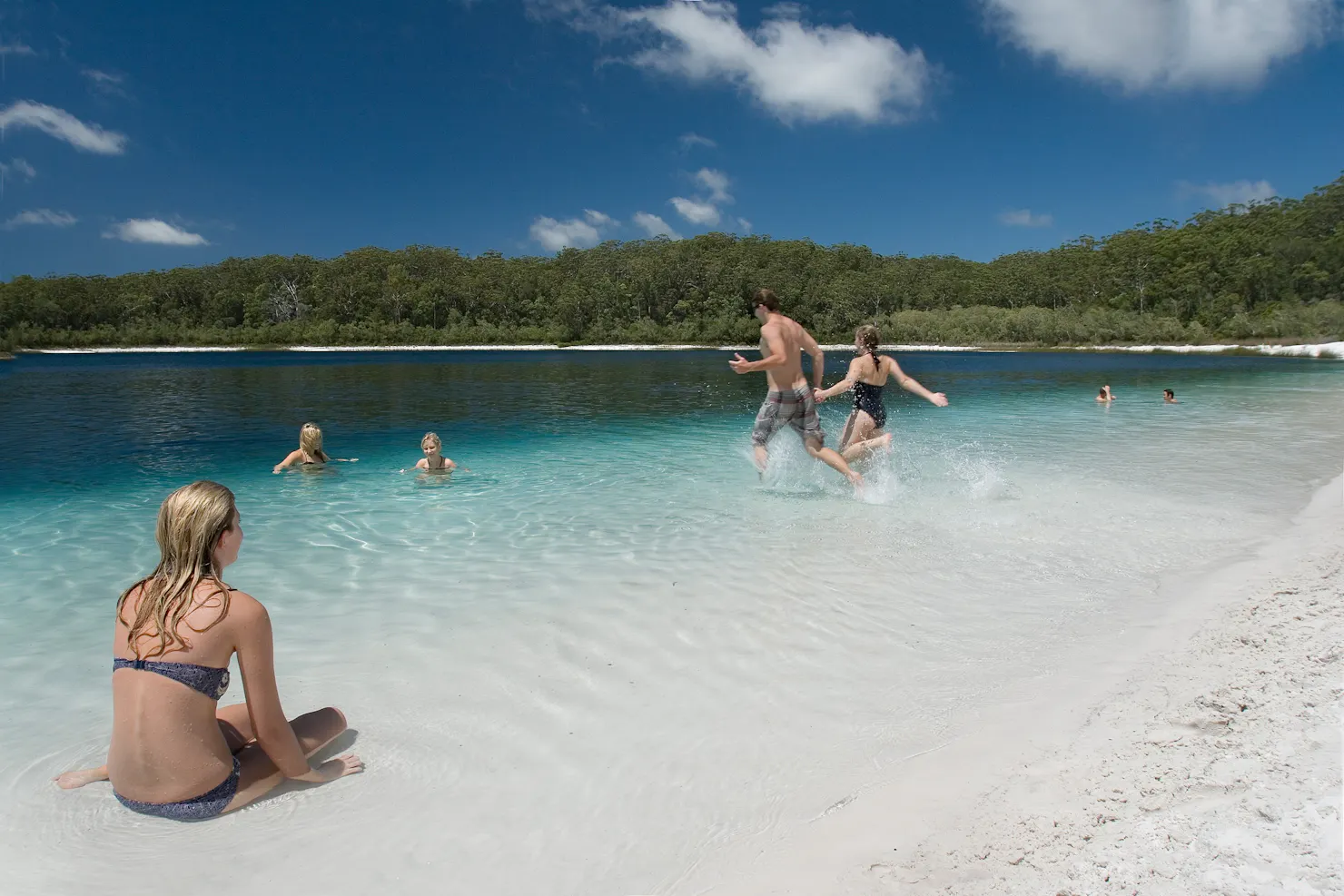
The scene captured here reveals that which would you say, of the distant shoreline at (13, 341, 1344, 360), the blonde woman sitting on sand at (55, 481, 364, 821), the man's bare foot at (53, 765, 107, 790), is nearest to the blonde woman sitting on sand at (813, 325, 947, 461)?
the blonde woman sitting on sand at (55, 481, 364, 821)

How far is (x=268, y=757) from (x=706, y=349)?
9899cm

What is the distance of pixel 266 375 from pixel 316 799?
45395 mm

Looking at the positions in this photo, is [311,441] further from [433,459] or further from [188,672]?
[188,672]

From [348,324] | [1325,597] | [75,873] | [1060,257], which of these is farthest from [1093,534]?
[1060,257]

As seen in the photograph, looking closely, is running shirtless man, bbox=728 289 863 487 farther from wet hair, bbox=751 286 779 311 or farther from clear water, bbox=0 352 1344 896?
clear water, bbox=0 352 1344 896

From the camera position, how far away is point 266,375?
142 ft

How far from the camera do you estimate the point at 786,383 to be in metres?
8.87

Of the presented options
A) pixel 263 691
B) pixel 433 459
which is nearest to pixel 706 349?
pixel 433 459

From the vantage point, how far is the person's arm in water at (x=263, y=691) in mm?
2998

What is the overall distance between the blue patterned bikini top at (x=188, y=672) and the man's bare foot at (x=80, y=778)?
80 centimetres

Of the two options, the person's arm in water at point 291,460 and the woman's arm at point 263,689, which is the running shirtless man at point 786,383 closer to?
the woman's arm at point 263,689

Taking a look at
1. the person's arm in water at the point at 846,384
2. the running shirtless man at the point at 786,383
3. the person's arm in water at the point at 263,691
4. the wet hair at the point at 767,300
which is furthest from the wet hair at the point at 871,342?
the person's arm in water at the point at 263,691

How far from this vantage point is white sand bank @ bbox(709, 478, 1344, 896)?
91.2 inches

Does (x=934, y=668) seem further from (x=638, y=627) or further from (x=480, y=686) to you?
(x=480, y=686)
